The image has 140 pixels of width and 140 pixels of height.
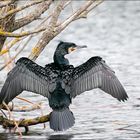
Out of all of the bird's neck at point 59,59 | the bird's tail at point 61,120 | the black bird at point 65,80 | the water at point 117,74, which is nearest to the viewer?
the bird's tail at point 61,120

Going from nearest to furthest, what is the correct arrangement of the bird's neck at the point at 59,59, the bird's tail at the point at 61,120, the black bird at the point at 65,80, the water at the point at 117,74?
the bird's tail at the point at 61,120, the black bird at the point at 65,80, the bird's neck at the point at 59,59, the water at the point at 117,74

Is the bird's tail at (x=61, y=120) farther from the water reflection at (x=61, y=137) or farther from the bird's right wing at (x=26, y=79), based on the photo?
the water reflection at (x=61, y=137)

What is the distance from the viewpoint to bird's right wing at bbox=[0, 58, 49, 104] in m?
9.71

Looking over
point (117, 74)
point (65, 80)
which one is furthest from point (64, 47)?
point (117, 74)

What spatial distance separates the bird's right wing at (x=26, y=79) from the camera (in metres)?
9.71

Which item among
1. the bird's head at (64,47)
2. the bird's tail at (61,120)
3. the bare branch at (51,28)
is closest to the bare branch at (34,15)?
the bare branch at (51,28)

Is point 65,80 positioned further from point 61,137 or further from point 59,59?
point 61,137

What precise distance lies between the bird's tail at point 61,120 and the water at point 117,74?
49 cm

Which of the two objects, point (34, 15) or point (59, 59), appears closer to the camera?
point (59, 59)

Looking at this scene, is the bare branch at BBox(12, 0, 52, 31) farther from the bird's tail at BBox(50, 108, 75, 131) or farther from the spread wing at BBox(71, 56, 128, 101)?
the bird's tail at BBox(50, 108, 75, 131)

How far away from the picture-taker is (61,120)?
372 inches

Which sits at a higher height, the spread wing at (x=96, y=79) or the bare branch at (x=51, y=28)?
the bare branch at (x=51, y=28)

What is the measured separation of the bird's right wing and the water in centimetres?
69

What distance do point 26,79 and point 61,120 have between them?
73cm
